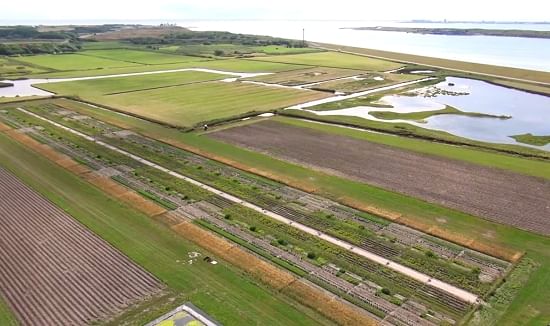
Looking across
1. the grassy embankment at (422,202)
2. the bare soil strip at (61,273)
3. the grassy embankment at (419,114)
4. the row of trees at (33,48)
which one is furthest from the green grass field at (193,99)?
the row of trees at (33,48)

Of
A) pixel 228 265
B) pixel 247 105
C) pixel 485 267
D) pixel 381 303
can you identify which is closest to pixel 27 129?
pixel 247 105

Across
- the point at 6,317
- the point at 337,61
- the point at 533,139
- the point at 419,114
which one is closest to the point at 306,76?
the point at 337,61

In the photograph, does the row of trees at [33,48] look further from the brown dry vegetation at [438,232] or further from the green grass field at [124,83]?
the brown dry vegetation at [438,232]

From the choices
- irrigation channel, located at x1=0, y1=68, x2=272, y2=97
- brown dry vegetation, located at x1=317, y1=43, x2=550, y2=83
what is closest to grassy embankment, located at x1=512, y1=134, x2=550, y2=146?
brown dry vegetation, located at x1=317, y1=43, x2=550, y2=83

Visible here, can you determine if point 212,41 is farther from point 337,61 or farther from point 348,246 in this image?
point 348,246

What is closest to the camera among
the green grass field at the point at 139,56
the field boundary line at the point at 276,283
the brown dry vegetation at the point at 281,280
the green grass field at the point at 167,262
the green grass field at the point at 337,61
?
the field boundary line at the point at 276,283

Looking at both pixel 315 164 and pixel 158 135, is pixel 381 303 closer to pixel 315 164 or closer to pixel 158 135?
pixel 315 164
